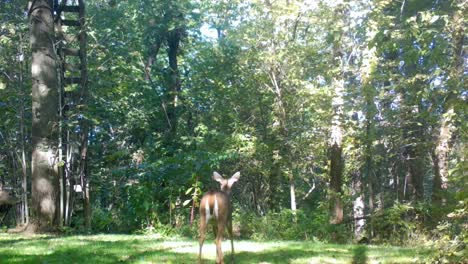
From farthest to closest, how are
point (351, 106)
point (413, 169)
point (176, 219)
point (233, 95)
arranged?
point (233, 95)
point (413, 169)
point (351, 106)
point (176, 219)

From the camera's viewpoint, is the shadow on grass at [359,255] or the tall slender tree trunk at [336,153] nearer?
the shadow on grass at [359,255]

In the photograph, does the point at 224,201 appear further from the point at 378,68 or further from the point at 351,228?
the point at 378,68

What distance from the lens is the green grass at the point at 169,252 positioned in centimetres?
711

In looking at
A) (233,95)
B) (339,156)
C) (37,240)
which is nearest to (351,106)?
(339,156)

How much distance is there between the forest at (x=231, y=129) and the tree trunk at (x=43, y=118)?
0.03 meters

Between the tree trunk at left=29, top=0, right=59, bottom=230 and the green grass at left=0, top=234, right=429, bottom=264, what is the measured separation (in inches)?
83.3

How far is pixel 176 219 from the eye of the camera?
1301 centimetres

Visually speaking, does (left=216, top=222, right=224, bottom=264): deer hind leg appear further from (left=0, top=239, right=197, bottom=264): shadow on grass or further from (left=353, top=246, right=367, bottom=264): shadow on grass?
(left=353, top=246, right=367, bottom=264): shadow on grass

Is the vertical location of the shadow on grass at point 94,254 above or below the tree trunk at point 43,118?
below

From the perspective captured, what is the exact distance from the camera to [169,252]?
7.72 meters

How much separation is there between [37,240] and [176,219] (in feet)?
14.2

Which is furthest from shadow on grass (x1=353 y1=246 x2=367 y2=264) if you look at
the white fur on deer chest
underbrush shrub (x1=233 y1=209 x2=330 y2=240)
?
underbrush shrub (x1=233 y1=209 x2=330 y2=240)

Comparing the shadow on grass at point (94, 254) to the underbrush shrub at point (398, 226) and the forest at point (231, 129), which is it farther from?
the underbrush shrub at point (398, 226)

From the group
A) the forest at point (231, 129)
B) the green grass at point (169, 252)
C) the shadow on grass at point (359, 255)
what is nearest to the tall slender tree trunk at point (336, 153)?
the forest at point (231, 129)
